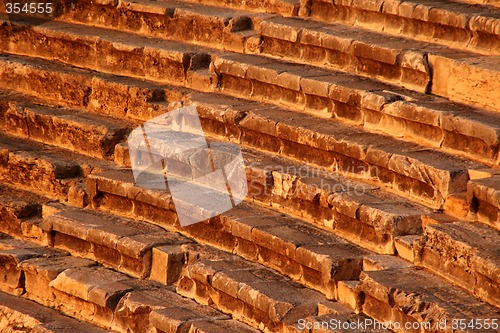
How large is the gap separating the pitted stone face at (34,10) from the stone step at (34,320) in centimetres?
347

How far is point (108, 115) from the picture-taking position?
8.80 metres

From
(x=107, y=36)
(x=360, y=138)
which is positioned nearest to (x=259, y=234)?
(x=360, y=138)

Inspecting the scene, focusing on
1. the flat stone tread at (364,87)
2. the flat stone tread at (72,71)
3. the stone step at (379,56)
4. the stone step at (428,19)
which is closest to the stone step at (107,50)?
the flat stone tread at (72,71)

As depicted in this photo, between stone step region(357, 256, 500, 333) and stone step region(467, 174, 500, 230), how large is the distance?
51 cm

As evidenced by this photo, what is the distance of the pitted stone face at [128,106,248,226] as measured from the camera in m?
7.24

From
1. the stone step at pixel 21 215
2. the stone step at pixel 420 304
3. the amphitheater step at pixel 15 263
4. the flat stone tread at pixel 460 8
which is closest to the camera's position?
the stone step at pixel 420 304

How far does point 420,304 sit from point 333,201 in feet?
4.44

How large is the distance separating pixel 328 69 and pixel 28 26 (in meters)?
3.42

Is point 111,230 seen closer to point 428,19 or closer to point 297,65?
point 297,65

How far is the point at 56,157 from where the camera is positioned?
27.6ft

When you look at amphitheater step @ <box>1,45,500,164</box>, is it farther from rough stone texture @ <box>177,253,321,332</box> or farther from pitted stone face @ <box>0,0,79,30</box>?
rough stone texture @ <box>177,253,321,332</box>

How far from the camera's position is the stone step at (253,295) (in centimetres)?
605

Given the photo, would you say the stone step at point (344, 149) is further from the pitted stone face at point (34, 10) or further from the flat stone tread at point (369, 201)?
the pitted stone face at point (34, 10)

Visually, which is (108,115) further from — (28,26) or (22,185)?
(28,26)
